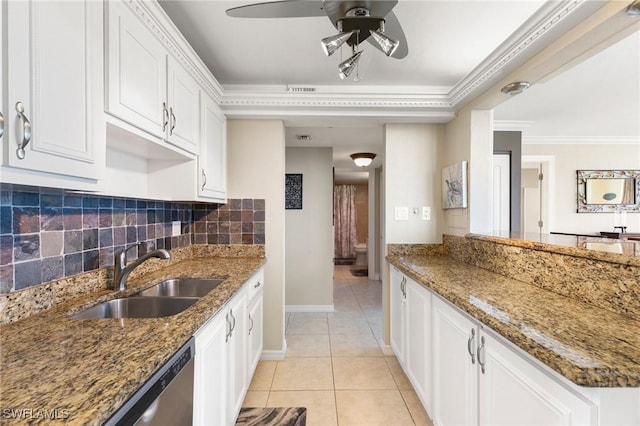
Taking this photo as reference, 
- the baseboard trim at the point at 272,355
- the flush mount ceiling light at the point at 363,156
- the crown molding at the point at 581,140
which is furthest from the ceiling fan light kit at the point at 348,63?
the crown molding at the point at 581,140

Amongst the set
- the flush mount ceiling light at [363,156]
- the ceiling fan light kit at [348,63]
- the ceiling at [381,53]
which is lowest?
the ceiling fan light kit at [348,63]

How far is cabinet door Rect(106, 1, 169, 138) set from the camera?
3.67 ft

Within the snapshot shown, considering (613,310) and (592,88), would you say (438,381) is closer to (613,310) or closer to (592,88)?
(613,310)

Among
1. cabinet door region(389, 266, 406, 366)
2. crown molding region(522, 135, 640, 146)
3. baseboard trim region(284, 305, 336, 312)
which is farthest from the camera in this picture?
crown molding region(522, 135, 640, 146)

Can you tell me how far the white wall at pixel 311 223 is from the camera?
406 cm

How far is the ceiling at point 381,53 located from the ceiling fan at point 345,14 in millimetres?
434

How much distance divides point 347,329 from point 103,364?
2853mm

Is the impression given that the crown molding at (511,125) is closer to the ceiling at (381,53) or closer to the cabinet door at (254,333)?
the ceiling at (381,53)

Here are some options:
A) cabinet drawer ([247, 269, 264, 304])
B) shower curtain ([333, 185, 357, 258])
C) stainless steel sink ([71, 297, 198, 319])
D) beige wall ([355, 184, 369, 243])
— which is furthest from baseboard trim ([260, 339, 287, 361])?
beige wall ([355, 184, 369, 243])

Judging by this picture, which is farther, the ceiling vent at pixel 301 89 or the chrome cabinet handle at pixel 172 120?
the ceiling vent at pixel 301 89

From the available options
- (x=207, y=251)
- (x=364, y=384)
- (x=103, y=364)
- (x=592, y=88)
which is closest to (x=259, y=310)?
(x=207, y=251)

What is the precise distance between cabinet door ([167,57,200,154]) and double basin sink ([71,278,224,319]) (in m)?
0.82

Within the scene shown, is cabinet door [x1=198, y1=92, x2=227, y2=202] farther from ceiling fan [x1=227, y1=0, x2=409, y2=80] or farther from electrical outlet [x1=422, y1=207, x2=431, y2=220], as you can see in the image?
electrical outlet [x1=422, y1=207, x2=431, y2=220]

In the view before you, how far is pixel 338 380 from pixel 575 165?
15.1 ft
